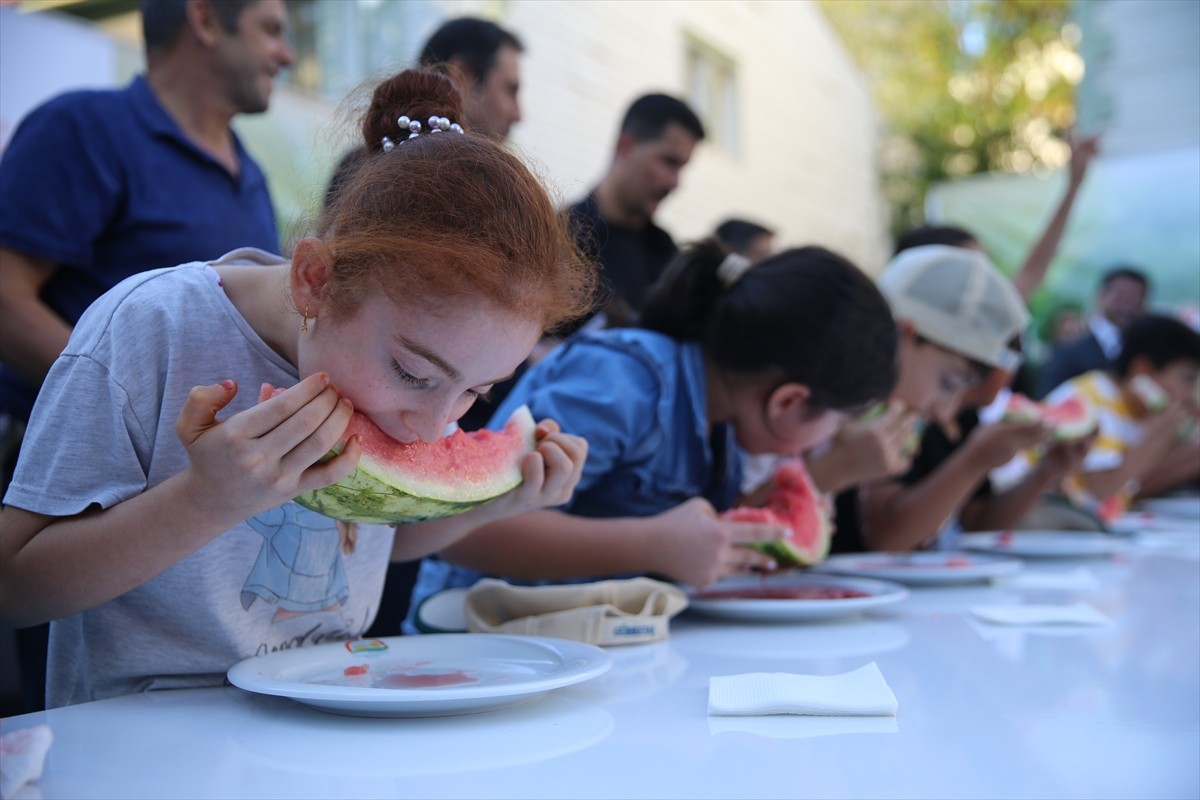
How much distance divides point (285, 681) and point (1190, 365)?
606cm

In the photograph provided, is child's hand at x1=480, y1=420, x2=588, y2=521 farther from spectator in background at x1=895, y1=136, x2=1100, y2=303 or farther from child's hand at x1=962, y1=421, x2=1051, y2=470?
spectator in background at x1=895, y1=136, x2=1100, y2=303

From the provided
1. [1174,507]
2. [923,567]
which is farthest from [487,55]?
[1174,507]

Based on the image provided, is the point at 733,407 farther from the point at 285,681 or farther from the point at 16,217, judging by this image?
the point at 16,217

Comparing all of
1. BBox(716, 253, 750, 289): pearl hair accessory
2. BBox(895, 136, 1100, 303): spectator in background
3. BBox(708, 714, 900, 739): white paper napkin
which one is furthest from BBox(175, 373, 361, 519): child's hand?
BBox(895, 136, 1100, 303): spectator in background

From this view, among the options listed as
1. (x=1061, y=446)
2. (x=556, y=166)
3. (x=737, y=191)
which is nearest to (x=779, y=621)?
(x=1061, y=446)

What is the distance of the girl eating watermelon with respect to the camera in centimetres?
136

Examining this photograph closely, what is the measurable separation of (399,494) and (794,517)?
1270 millimetres

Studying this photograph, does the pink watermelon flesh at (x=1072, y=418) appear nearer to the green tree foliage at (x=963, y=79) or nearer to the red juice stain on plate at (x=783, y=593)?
the red juice stain on plate at (x=783, y=593)

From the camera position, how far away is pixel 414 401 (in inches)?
58.4

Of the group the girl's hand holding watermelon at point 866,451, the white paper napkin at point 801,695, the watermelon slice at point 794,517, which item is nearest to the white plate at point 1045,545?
the girl's hand holding watermelon at point 866,451

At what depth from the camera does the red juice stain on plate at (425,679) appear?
1503 mm

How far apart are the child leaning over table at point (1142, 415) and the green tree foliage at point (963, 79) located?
1202 cm

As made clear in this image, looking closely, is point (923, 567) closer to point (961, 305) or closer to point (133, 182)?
point (961, 305)

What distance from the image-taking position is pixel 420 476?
63.2 inches
